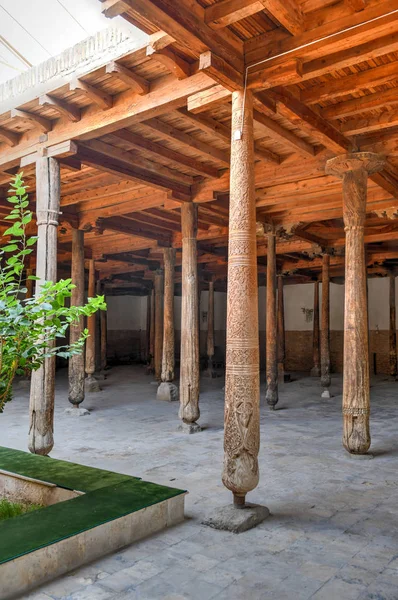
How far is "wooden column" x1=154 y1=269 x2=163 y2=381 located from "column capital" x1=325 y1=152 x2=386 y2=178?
1009 cm

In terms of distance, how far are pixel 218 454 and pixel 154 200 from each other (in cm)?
492

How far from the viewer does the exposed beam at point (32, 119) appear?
6.49 meters

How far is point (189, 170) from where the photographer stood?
8.28 metres

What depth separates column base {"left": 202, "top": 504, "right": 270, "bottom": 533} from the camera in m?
4.35

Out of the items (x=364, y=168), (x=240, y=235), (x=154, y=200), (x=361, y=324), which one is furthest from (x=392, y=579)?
(x=154, y=200)

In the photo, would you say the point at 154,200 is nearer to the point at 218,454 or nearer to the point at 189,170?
the point at 189,170

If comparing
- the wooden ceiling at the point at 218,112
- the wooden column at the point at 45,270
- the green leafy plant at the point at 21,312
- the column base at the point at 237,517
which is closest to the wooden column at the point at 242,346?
the column base at the point at 237,517

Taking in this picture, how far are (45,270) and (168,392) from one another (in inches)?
263

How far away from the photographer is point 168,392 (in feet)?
41.3

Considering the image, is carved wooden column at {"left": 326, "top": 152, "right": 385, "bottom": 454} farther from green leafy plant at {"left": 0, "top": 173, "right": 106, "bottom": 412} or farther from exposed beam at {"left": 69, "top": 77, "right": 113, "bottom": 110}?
green leafy plant at {"left": 0, "top": 173, "right": 106, "bottom": 412}

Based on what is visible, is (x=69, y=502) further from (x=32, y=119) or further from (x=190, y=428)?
(x=32, y=119)

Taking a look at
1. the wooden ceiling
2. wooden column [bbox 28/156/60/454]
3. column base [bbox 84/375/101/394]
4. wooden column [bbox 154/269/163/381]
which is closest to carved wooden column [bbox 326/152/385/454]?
the wooden ceiling

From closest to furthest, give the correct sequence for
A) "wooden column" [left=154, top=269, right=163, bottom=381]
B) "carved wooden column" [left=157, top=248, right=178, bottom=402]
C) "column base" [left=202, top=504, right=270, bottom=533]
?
"column base" [left=202, top=504, right=270, bottom=533]
"carved wooden column" [left=157, top=248, right=178, bottom=402]
"wooden column" [left=154, top=269, right=163, bottom=381]

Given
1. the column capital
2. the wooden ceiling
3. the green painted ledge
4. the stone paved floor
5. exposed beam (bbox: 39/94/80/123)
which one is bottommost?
the stone paved floor
